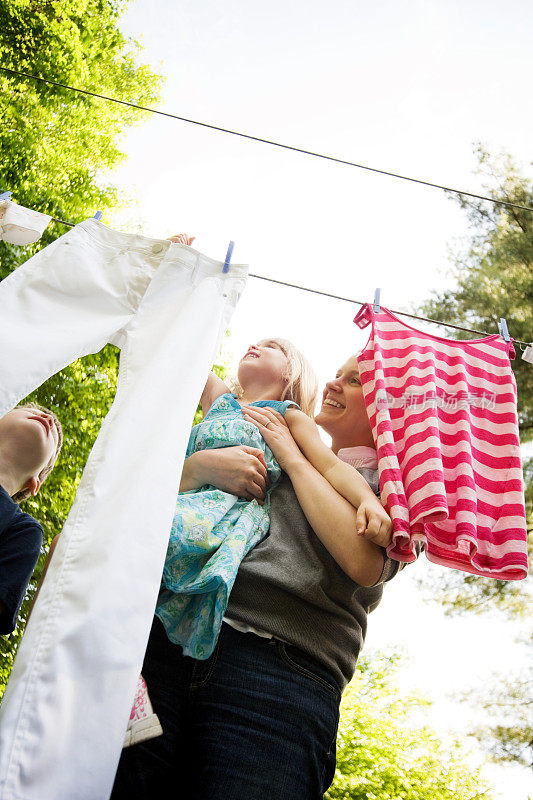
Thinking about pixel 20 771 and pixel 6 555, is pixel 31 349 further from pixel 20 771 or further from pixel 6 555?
pixel 20 771

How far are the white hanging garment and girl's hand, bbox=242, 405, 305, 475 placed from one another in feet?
3.04

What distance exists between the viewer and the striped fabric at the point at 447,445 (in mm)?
1613

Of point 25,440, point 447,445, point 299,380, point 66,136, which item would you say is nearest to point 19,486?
point 25,440

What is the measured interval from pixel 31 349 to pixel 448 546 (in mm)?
1219

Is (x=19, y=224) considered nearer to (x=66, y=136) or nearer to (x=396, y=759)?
(x=66, y=136)

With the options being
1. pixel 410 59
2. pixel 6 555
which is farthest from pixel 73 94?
pixel 6 555

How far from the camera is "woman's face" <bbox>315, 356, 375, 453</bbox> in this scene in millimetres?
1958

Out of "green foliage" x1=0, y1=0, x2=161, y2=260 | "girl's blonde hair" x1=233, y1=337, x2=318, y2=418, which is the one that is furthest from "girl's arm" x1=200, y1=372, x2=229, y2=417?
"green foliage" x1=0, y1=0, x2=161, y2=260

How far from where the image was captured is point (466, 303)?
558 cm

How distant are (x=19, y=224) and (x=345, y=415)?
1.24 m

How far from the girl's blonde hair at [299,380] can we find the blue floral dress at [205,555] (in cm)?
40

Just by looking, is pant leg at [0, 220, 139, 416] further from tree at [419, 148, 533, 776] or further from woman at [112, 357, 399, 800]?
tree at [419, 148, 533, 776]

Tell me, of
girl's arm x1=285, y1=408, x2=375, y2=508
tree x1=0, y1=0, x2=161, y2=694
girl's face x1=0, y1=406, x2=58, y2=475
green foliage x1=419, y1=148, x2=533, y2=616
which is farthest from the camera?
green foliage x1=419, y1=148, x2=533, y2=616

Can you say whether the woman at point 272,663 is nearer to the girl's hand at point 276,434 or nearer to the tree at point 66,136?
the girl's hand at point 276,434
